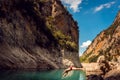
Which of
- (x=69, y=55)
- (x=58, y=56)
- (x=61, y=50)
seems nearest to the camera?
(x=58, y=56)

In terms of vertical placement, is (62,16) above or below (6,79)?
above

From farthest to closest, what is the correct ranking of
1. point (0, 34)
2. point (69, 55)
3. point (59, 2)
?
point (59, 2) → point (69, 55) → point (0, 34)

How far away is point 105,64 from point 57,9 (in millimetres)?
106852

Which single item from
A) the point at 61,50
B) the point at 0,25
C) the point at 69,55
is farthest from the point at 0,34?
the point at 69,55

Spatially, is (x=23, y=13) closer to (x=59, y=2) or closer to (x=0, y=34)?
(x=0, y=34)

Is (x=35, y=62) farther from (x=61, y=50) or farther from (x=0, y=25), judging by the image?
(x=61, y=50)

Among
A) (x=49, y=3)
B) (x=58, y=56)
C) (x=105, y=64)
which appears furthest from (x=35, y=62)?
(x=49, y=3)

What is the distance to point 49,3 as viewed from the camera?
452 feet

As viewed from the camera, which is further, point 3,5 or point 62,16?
point 62,16

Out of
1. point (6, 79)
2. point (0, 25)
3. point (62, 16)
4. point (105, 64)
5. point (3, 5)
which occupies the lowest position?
point (105, 64)

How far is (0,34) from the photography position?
232 ft

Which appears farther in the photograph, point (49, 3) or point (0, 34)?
point (49, 3)

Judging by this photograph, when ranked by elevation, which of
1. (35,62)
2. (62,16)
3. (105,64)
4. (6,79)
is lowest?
(105,64)

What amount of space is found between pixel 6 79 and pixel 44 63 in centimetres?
4741
